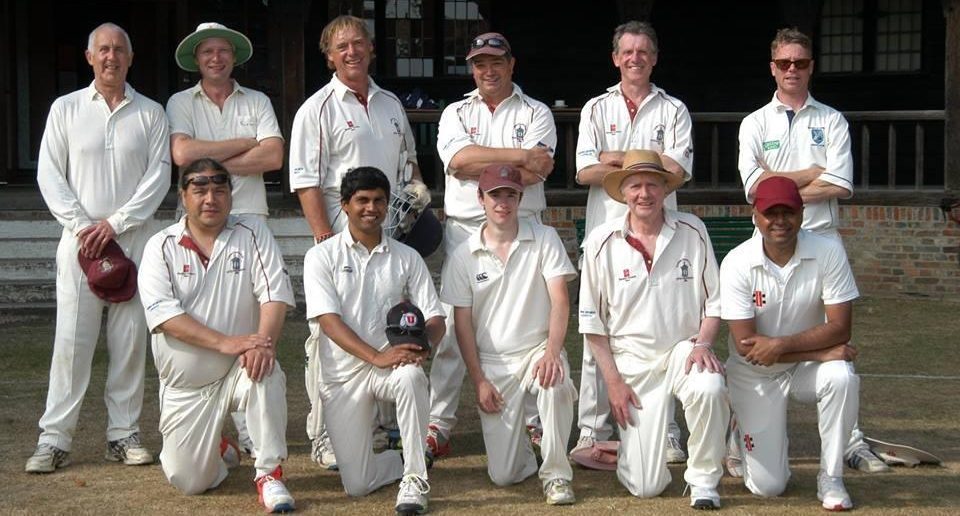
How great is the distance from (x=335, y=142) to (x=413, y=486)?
6.23ft

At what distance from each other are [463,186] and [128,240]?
5.41 feet

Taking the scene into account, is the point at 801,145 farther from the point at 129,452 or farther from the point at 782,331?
the point at 129,452

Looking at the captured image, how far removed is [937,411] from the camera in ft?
24.8

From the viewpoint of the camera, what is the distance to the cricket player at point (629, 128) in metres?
6.57

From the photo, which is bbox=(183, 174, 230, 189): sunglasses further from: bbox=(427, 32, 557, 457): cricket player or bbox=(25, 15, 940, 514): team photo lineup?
bbox=(427, 32, 557, 457): cricket player

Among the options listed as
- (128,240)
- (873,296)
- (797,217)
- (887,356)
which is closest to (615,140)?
(797,217)

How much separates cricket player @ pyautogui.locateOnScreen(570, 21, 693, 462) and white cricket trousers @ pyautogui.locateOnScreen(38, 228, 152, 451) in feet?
7.11

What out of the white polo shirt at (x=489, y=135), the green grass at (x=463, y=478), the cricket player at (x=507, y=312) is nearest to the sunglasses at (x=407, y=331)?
the cricket player at (x=507, y=312)

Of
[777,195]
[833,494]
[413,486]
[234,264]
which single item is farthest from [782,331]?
[234,264]

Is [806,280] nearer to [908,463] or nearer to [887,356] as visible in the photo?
[908,463]

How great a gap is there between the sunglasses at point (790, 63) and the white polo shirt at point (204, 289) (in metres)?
2.59

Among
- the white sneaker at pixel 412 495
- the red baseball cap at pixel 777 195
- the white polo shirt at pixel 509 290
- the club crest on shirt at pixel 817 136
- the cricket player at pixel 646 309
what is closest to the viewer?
the white sneaker at pixel 412 495

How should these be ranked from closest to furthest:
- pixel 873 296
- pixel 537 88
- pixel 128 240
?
pixel 128 240 → pixel 873 296 → pixel 537 88

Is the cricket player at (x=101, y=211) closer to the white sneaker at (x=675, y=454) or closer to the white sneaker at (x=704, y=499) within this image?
the white sneaker at (x=675, y=454)
